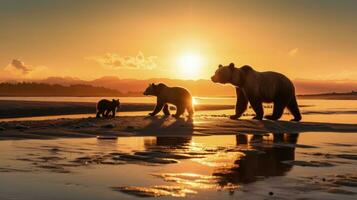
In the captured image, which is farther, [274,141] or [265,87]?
[265,87]

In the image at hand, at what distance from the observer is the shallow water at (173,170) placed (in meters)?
6.81

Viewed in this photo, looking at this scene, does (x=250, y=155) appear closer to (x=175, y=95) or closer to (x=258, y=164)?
(x=258, y=164)

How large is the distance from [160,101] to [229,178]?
16.9 m

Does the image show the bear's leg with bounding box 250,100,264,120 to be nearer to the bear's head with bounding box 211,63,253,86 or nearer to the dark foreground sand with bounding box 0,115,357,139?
the bear's head with bounding box 211,63,253,86

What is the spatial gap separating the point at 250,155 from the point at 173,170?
10.5 ft

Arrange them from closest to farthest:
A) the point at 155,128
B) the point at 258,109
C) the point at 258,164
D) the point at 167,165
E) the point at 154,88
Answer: the point at 167,165 < the point at 258,164 < the point at 155,128 < the point at 258,109 < the point at 154,88

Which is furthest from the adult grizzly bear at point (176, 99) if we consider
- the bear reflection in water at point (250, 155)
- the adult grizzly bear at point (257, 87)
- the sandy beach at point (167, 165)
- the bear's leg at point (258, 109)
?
the bear reflection in water at point (250, 155)

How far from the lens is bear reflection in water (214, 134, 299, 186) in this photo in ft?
26.8

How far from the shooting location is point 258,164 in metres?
9.84

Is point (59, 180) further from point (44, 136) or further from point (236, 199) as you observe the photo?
point (44, 136)

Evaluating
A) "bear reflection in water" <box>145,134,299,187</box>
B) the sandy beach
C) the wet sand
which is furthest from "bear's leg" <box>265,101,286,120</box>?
the wet sand

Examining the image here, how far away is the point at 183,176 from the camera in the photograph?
807cm

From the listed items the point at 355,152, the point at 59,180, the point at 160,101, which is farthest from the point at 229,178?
the point at 160,101

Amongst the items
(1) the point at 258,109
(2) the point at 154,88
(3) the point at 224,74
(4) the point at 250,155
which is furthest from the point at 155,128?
(2) the point at 154,88
